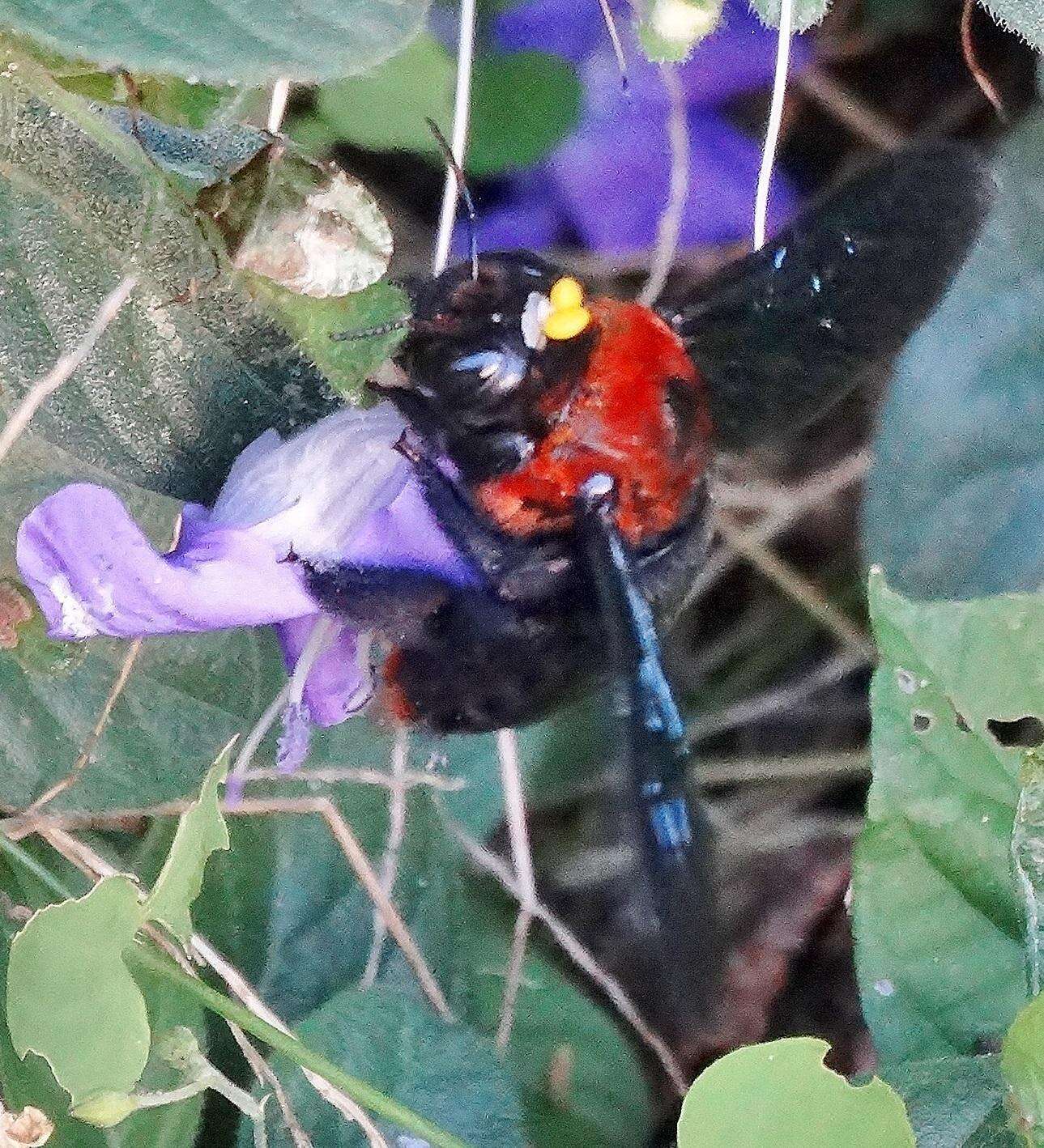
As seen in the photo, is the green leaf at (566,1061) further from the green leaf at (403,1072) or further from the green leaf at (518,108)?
the green leaf at (518,108)

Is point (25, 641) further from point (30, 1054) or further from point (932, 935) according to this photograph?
point (932, 935)

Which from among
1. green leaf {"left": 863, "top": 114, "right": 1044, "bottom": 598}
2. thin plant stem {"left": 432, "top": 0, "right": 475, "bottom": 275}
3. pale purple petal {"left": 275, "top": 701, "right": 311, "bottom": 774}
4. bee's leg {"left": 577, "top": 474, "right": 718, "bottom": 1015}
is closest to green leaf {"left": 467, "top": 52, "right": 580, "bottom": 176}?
thin plant stem {"left": 432, "top": 0, "right": 475, "bottom": 275}

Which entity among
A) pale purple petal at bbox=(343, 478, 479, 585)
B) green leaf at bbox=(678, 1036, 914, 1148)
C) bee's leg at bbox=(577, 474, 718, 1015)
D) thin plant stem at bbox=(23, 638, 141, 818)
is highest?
bee's leg at bbox=(577, 474, 718, 1015)

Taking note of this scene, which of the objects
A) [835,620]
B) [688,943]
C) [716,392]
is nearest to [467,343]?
[716,392]

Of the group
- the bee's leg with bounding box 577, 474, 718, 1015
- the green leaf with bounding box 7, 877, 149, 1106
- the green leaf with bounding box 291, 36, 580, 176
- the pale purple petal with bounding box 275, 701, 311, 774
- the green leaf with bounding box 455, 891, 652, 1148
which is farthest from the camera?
the green leaf with bounding box 455, 891, 652, 1148

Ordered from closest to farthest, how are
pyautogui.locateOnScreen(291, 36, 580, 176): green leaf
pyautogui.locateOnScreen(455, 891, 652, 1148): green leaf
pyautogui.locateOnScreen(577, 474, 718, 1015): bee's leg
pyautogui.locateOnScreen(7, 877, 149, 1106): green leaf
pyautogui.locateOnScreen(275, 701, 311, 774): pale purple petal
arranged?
pyautogui.locateOnScreen(577, 474, 718, 1015): bee's leg → pyautogui.locateOnScreen(7, 877, 149, 1106): green leaf → pyautogui.locateOnScreen(275, 701, 311, 774): pale purple petal → pyautogui.locateOnScreen(291, 36, 580, 176): green leaf → pyautogui.locateOnScreen(455, 891, 652, 1148): green leaf

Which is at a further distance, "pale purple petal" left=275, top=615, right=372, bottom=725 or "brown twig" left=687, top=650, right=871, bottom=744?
"brown twig" left=687, top=650, right=871, bottom=744

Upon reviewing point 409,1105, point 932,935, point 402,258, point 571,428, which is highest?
point 571,428

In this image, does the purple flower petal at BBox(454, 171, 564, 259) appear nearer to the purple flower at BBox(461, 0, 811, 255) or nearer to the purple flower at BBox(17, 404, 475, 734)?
Answer: the purple flower at BBox(461, 0, 811, 255)
